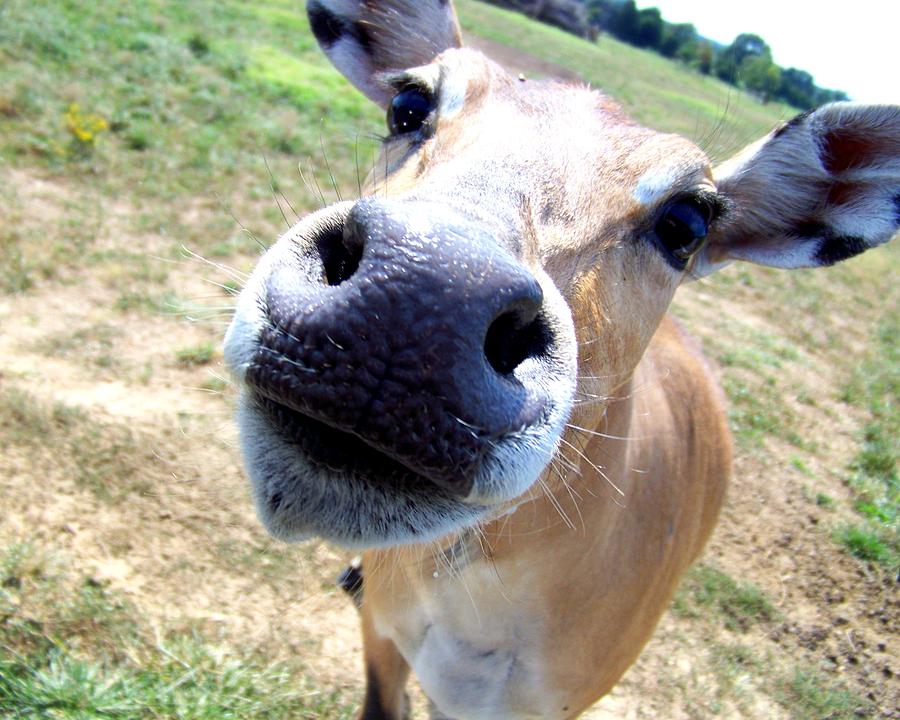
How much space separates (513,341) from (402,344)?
1.09ft

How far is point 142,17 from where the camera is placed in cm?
1440

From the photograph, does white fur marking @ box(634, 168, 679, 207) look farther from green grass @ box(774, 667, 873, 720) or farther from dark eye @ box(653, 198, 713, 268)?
green grass @ box(774, 667, 873, 720)

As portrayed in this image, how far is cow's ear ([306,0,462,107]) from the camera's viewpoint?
375cm

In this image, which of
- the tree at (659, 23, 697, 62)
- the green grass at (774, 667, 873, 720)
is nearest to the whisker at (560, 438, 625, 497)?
the green grass at (774, 667, 873, 720)

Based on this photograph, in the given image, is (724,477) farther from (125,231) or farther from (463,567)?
(125,231)

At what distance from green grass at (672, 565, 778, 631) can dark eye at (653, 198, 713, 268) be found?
3397mm

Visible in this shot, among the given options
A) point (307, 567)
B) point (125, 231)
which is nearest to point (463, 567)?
point (307, 567)

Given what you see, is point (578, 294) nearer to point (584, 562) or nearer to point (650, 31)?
point (584, 562)

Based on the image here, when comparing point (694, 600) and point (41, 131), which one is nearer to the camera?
point (694, 600)

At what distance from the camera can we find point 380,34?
395cm

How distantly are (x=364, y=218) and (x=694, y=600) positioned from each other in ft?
15.7

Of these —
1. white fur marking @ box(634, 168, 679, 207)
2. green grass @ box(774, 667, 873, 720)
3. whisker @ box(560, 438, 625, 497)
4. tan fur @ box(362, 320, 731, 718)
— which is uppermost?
white fur marking @ box(634, 168, 679, 207)

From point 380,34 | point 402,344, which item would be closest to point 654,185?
point 402,344

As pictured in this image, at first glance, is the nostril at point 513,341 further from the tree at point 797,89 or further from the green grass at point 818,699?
the tree at point 797,89
